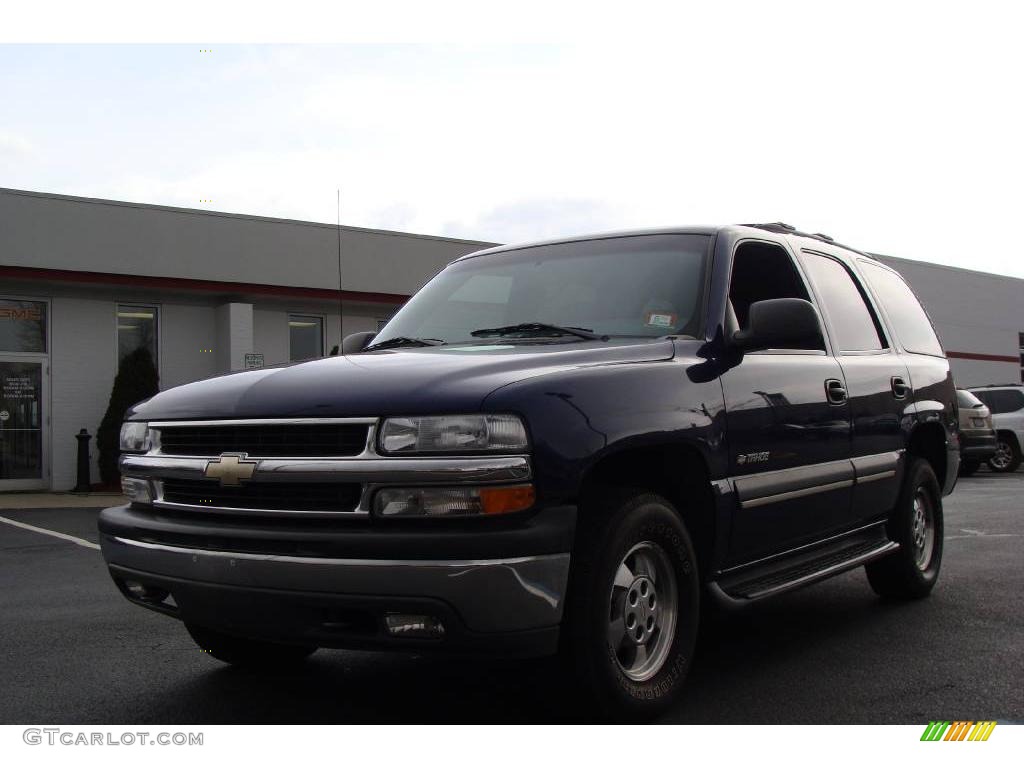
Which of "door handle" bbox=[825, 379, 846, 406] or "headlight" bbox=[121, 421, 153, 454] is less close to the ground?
"door handle" bbox=[825, 379, 846, 406]

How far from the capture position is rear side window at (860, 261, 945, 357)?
6.38 m

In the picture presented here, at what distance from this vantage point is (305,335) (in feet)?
67.1

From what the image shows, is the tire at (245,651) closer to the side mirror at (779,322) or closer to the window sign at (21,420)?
the side mirror at (779,322)

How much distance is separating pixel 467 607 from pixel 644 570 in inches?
35.2

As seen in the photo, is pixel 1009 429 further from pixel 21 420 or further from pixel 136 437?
pixel 136 437

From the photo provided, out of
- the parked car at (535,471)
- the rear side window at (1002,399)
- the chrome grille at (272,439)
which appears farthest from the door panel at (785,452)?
the rear side window at (1002,399)

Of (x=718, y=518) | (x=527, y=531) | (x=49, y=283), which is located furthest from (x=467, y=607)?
(x=49, y=283)

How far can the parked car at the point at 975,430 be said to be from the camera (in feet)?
57.1

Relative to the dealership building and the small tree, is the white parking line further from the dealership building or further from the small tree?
the small tree

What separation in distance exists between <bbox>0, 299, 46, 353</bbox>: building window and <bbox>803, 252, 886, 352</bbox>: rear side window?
15.0 m

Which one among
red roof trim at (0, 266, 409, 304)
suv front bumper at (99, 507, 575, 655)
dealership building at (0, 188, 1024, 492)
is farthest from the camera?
dealership building at (0, 188, 1024, 492)

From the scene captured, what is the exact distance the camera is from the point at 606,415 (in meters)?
3.54

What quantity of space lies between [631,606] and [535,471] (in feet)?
2.48

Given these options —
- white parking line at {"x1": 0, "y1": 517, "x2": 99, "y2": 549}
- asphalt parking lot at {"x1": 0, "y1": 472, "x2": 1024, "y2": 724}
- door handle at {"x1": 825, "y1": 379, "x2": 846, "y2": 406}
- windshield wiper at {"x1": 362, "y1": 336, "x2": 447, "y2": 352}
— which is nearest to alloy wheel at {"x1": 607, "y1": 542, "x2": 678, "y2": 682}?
asphalt parking lot at {"x1": 0, "y1": 472, "x2": 1024, "y2": 724}
